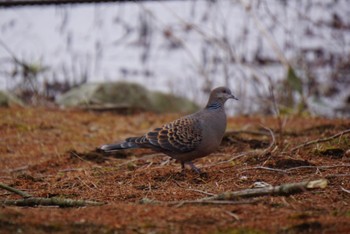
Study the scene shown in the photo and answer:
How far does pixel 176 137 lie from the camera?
16.0 ft

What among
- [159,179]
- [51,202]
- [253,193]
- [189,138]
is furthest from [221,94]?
[51,202]

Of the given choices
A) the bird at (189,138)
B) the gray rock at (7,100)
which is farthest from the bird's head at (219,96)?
the gray rock at (7,100)

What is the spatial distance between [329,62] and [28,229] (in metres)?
10.1

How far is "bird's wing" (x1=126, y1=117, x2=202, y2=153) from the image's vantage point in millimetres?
4816

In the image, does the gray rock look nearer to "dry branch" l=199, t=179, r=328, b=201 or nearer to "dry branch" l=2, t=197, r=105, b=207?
"dry branch" l=2, t=197, r=105, b=207

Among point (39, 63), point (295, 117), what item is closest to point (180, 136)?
point (295, 117)

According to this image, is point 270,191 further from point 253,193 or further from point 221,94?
point 221,94

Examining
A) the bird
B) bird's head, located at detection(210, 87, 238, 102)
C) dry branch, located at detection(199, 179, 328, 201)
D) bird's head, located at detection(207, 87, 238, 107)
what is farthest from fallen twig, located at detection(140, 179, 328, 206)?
bird's head, located at detection(210, 87, 238, 102)

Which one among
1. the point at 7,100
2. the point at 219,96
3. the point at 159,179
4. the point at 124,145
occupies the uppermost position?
the point at 219,96

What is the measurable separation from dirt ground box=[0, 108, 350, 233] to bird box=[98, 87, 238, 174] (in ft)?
0.58

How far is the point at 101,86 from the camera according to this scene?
404 inches

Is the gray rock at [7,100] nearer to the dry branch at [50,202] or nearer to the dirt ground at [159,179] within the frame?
the dirt ground at [159,179]

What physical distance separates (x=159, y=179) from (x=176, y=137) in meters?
0.50

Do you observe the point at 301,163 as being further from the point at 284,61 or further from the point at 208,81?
the point at 208,81
